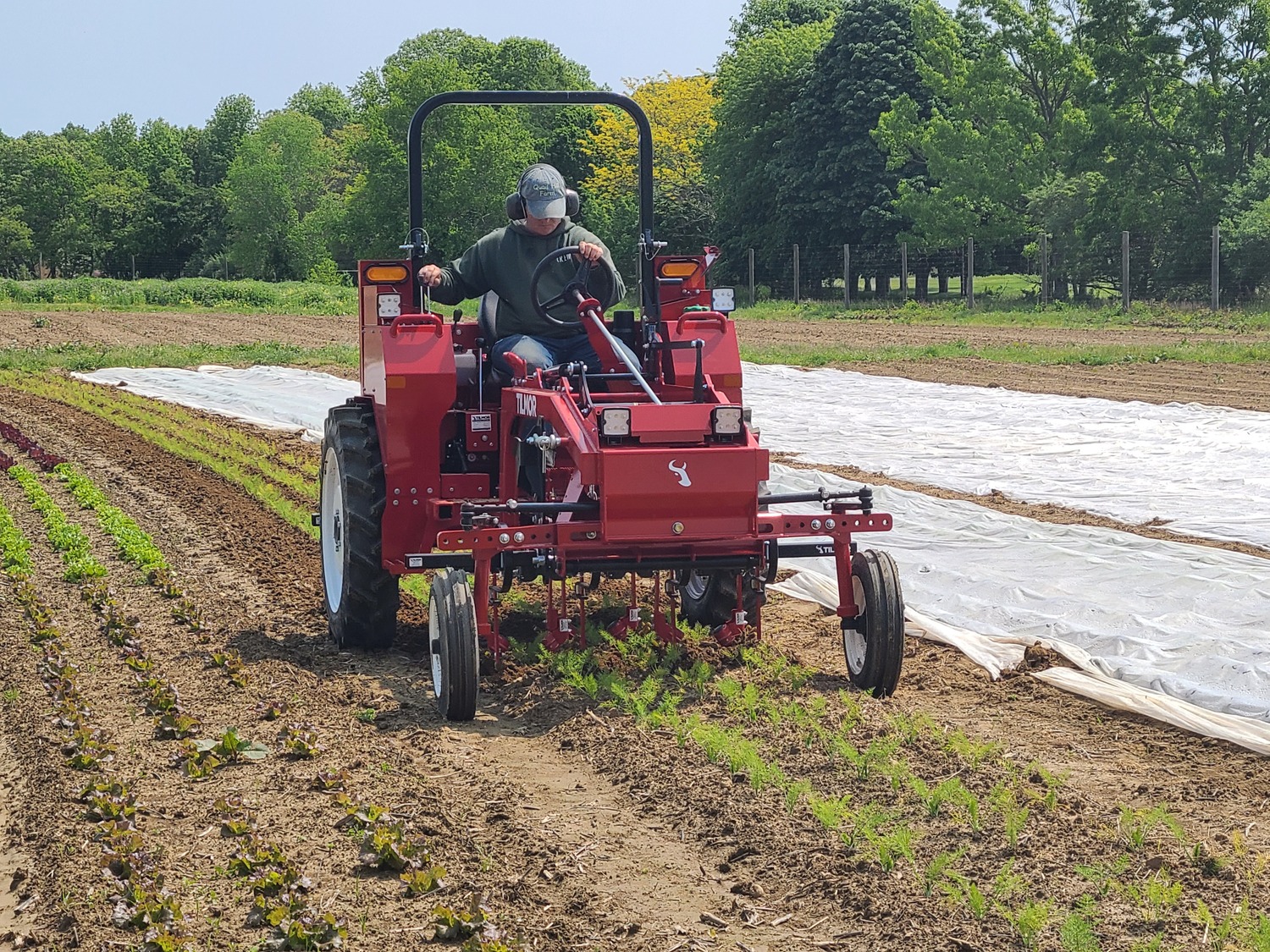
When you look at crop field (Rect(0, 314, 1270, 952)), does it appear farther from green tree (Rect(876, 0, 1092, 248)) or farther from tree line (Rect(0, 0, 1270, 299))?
green tree (Rect(876, 0, 1092, 248))

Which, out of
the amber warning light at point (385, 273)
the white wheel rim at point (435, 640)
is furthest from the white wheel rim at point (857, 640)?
the amber warning light at point (385, 273)

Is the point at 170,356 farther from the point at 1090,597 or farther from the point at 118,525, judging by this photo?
the point at 1090,597

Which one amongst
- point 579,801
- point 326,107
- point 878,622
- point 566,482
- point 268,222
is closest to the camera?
point 579,801

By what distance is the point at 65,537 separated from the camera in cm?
963

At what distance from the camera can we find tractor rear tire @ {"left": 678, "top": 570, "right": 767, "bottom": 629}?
692 centimetres

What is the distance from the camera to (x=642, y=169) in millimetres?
7277

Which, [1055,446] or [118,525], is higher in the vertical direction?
[1055,446]

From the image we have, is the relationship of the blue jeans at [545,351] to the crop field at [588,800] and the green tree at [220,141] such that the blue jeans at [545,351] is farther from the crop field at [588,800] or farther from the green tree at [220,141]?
the green tree at [220,141]

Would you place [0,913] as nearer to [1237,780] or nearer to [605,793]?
[605,793]

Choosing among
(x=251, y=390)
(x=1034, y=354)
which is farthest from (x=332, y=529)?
(x=1034, y=354)

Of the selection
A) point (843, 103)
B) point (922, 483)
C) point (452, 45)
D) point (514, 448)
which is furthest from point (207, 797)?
point (452, 45)

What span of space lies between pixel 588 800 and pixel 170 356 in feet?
75.3

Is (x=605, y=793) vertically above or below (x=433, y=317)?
below

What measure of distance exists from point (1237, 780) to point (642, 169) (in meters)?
3.95
